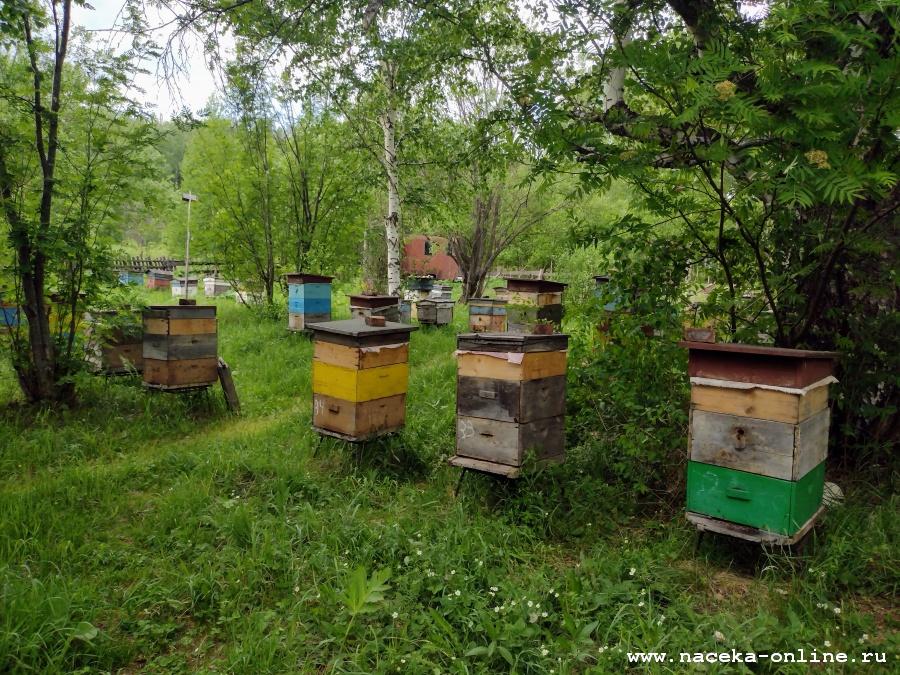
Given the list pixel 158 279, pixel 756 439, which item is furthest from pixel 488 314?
pixel 158 279

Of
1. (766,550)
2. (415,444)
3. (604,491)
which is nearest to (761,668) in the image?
(766,550)

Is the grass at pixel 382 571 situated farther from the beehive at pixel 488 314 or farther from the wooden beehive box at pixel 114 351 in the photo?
the beehive at pixel 488 314

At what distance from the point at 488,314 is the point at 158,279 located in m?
13.5

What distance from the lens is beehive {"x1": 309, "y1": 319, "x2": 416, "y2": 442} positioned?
14.2ft

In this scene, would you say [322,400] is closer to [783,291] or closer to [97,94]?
[783,291]

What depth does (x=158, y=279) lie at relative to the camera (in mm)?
19094

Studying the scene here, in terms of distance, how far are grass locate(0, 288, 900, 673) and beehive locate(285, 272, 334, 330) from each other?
4856 mm

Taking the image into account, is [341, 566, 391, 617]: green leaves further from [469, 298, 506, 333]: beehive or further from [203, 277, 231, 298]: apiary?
[203, 277, 231, 298]: apiary

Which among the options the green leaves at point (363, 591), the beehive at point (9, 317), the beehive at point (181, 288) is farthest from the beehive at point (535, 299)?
the beehive at point (181, 288)

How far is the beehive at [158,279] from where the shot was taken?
62.6ft

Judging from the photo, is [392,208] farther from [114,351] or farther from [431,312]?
[114,351]

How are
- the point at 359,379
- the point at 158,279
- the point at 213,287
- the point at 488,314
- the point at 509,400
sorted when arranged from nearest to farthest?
the point at 509,400 → the point at 359,379 → the point at 488,314 → the point at 213,287 → the point at 158,279

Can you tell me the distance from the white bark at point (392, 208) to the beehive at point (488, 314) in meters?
1.48

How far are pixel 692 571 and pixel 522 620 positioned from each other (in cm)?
104
